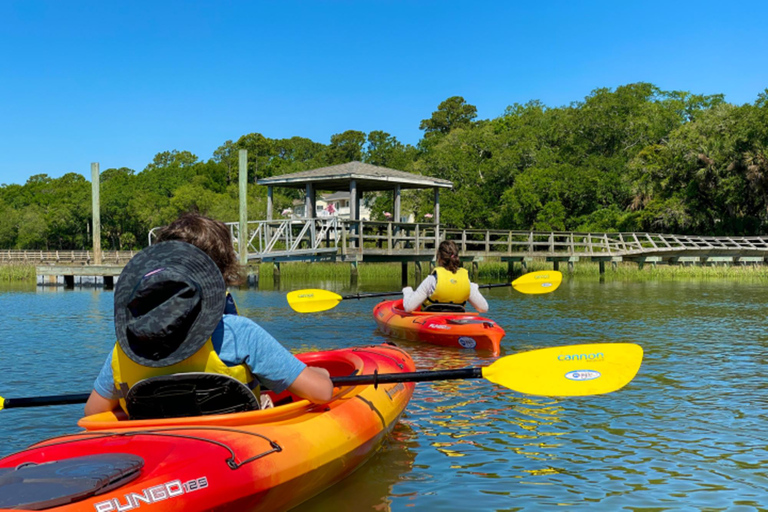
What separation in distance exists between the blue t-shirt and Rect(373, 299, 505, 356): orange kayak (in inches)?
203

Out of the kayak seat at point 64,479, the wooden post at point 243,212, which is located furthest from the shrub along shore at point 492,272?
the kayak seat at point 64,479

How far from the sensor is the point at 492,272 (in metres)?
28.1

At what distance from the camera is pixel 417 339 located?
9117mm

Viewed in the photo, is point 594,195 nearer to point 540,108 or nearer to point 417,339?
point 540,108

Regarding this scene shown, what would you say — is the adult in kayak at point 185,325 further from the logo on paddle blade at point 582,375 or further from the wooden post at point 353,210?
the wooden post at point 353,210

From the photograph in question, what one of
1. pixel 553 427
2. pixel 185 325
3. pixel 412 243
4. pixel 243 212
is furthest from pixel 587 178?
pixel 185 325

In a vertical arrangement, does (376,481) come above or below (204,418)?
below

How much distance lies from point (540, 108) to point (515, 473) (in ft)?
165

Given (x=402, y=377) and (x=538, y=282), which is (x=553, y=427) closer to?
(x=402, y=377)

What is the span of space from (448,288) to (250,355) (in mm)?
5768

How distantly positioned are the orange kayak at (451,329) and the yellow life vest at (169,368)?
→ 5.38 metres

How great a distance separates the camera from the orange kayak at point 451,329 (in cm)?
827

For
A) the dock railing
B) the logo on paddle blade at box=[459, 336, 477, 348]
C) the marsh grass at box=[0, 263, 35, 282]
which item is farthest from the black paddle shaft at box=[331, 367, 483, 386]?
the marsh grass at box=[0, 263, 35, 282]

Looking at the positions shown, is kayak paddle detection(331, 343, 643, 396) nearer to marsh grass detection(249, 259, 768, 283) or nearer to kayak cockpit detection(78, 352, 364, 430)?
kayak cockpit detection(78, 352, 364, 430)
